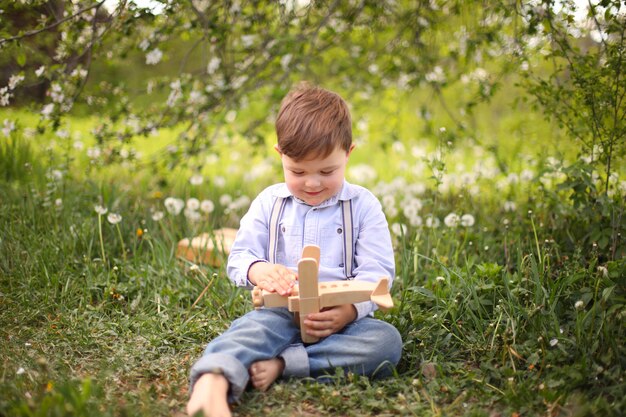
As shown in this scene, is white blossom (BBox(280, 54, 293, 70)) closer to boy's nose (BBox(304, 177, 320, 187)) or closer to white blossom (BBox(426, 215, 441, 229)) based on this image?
white blossom (BBox(426, 215, 441, 229))

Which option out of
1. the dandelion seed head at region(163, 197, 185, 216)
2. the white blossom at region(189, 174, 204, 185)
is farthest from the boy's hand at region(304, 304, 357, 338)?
the white blossom at region(189, 174, 204, 185)

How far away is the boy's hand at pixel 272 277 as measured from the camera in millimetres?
2213

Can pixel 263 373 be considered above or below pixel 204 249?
below

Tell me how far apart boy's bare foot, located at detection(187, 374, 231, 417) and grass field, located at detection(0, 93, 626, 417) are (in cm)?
11

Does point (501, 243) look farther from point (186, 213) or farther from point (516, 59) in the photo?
point (186, 213)

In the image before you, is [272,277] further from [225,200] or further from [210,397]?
[225,200]

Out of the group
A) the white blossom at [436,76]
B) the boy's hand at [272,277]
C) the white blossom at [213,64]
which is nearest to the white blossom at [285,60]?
the white blossom at [213,64]

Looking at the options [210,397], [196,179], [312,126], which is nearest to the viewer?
[210,397]

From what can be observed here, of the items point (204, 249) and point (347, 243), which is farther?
point (204, 249)

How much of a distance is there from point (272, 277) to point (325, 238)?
295 mm

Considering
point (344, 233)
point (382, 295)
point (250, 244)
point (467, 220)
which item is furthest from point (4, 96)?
point (467, 220)

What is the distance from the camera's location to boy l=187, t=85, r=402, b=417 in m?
2.21

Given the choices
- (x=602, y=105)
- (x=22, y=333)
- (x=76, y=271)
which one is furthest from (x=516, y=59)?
(x=22, y=333)

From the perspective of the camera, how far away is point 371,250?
242 centimetres
